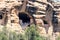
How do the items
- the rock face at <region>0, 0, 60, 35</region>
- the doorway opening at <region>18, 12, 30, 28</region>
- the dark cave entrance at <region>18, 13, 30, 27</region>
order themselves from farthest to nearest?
the dark cave entrance at <region>18, 13, 30, 27</region> < the doorway opening at <region>18, 12, 30, 28</region> < the rock face at <region>0, 0, 60, 35</region>

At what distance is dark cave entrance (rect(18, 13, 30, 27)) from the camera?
49925mm

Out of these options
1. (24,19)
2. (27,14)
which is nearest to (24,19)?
(24,19)

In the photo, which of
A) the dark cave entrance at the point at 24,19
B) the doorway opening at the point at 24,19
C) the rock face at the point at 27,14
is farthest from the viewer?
the dark cave entrance at the point at 24,19

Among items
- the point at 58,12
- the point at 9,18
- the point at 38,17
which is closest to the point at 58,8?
the point at 58,12

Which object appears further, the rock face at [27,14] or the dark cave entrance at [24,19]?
the dark cave entrance at [24,19]

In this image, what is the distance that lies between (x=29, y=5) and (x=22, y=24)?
3214 mm

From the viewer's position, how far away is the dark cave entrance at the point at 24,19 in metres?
49.9

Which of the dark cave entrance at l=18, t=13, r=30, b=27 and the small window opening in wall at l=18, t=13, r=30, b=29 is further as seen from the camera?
the dark cave entrance at l=18, t=13, r=30, b=27

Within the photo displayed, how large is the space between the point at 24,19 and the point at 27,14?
5.80ft

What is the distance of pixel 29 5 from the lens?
48.4 metres

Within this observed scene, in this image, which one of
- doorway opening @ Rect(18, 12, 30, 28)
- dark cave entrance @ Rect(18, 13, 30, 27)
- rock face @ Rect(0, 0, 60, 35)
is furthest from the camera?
dark cave entrance @ Rect(18, 13, 30, 27)

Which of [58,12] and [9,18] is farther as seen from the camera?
[58,12]

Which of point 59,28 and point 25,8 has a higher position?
point 25,8

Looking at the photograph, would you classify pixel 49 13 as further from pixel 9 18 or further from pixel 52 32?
pixel 9 18
